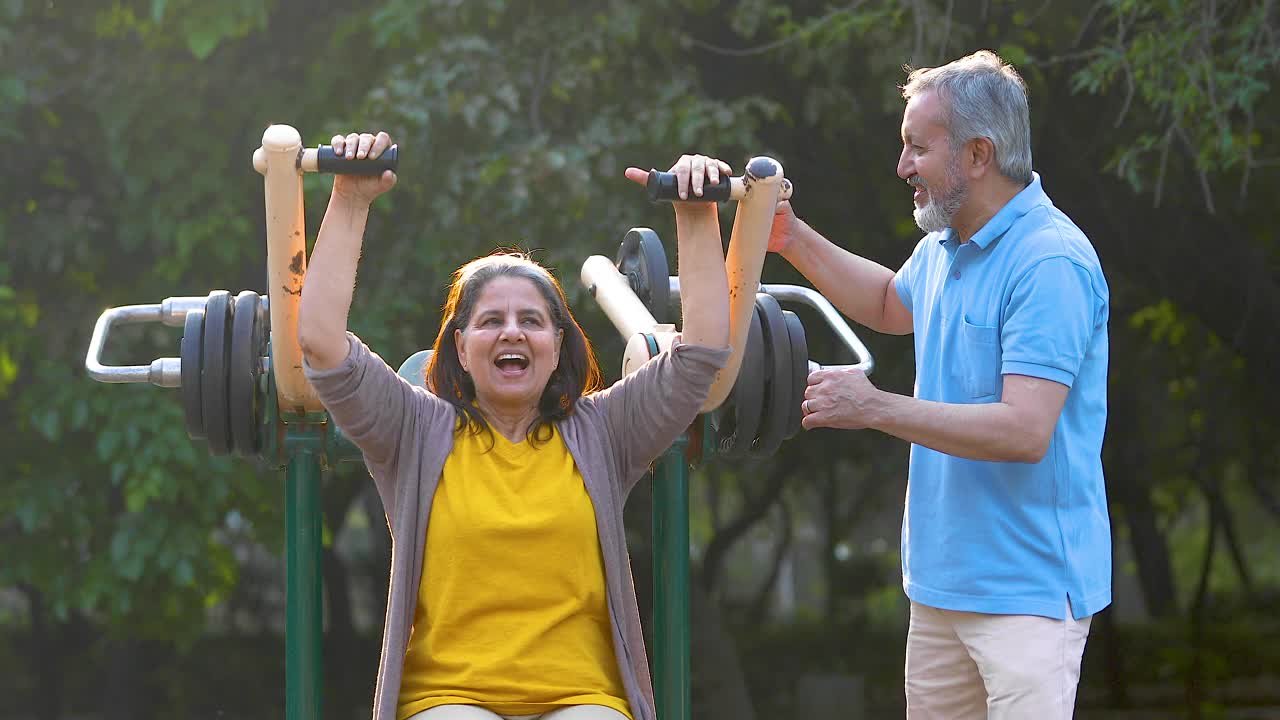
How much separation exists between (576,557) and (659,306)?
0.98 m

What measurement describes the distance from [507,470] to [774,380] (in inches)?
26.1

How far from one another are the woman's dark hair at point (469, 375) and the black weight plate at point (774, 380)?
0.41m

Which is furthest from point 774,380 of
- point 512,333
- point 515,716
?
point 515,716

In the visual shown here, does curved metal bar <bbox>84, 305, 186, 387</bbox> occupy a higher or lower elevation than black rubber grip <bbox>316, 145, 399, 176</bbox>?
lower

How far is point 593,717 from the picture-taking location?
251cm

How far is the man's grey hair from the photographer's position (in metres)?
2.85

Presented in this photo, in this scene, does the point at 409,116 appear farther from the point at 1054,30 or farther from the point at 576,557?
the point at 576,557

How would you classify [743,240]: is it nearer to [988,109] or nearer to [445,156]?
[988,109]

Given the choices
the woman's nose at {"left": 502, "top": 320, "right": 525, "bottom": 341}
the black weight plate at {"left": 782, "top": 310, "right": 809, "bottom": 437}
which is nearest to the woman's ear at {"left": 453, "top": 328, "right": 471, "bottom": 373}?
the woman's nose at {"left": 502, "top": 320, "right": 525, "bottom": 341}

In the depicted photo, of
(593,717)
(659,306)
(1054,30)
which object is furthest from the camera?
(1054,30)

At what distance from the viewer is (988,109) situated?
2846 millimetres

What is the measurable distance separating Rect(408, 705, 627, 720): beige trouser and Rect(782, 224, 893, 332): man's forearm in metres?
1.20

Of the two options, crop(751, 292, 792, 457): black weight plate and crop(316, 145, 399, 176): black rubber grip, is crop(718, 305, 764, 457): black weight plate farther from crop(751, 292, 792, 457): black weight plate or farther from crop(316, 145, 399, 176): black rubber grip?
crop(316, 145, 399, 176): black rubber grip

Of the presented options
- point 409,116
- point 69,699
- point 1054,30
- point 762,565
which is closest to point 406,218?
point 409,116
